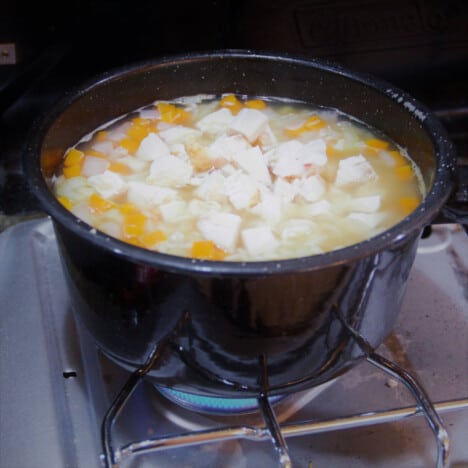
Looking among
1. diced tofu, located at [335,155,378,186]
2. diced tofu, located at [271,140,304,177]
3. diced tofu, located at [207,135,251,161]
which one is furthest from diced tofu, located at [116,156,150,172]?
diced tofu, located at [335,155,378,186]

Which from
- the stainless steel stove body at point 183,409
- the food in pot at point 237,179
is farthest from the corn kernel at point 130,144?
the stainless steel stove body at point 183,409

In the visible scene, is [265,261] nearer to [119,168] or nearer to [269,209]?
[269,209]

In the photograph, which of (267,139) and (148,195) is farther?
(267,139)

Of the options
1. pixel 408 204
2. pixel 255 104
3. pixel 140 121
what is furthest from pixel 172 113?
pixel 408 204

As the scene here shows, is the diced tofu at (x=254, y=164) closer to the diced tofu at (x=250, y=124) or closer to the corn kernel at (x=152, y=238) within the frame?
Answer: the diced tofu at (x=250, y=124)

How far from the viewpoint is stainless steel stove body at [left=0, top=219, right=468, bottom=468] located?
1030 millimetres

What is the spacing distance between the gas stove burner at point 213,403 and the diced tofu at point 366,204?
0.34 meters

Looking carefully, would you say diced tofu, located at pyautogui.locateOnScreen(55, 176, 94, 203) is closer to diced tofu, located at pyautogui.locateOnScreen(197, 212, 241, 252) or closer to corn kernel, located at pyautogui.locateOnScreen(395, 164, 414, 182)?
diced tofu, located at pyautogui.locateOnScreen(197, 212, 241, 252)

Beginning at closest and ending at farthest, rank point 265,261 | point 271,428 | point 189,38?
point 265,261, point 271,428, point 189,38

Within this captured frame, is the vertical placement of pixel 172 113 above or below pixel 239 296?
above

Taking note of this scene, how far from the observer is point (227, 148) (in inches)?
47.0

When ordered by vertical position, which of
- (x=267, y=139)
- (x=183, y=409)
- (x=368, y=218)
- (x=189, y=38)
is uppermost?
(x=189, y=38)

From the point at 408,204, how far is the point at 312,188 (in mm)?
158

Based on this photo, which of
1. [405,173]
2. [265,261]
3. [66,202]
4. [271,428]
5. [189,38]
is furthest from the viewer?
[189,38]
